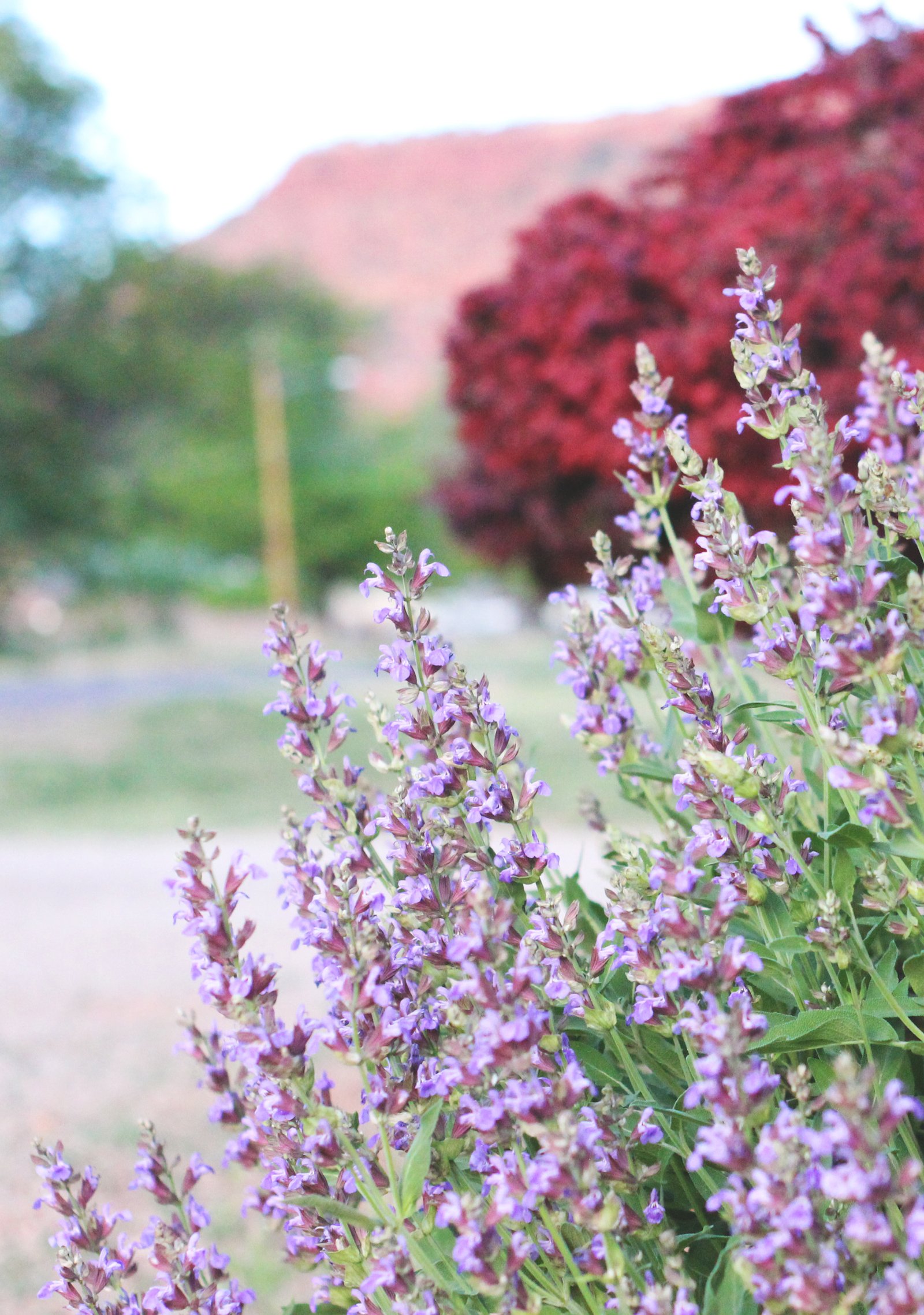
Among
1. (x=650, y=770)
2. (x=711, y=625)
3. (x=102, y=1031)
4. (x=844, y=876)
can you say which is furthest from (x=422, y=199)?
(x=844, y=876)

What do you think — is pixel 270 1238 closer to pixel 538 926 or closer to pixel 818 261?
pixel 538 926

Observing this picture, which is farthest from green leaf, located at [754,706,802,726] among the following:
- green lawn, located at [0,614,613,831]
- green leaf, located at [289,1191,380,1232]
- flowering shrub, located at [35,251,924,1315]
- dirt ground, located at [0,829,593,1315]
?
green lawn, located at [0,614,613,831]

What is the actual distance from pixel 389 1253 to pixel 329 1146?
105 millimetres

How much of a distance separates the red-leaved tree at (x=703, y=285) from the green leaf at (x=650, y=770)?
2455mm

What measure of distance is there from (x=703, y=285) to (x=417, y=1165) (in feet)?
13.6

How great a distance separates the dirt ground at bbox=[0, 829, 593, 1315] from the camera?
3.08 meters

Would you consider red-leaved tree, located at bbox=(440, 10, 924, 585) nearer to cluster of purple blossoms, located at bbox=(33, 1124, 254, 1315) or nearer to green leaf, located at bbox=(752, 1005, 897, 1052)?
green leaf, located at bbox=(752, 1005, 897, 1052)

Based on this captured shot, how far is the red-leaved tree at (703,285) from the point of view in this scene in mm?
4477

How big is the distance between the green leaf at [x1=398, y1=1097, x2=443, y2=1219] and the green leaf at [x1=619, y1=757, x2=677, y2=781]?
0.52m

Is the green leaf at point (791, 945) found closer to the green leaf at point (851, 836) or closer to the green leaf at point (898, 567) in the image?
the green leaf at point (851, 836)

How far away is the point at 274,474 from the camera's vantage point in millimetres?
28578

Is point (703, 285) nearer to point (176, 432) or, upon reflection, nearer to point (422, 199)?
point (176, 432)

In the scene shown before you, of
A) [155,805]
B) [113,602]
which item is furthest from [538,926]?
[113,602]

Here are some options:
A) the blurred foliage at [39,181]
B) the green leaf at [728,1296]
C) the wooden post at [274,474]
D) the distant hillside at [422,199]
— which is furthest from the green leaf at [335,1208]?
the distant hillside at [422,199]
